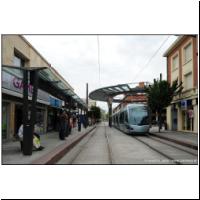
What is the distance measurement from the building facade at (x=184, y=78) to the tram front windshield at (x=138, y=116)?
3438mm

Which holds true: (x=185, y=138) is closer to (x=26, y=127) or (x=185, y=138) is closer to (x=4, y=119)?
(x=4, y=119)

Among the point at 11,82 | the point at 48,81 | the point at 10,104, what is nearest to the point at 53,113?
the point at 48,81

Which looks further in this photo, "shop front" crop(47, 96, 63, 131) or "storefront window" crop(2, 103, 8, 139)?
"shop front" crop(47, 96, 63, 131)

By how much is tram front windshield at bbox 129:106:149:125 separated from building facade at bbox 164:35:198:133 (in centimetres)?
344

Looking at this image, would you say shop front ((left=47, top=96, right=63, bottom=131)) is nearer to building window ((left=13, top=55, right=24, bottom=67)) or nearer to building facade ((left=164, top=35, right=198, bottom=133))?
building window ((left=13, top=55, right=24, bottom=67))

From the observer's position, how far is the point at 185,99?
28781 mm

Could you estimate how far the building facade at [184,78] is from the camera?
26.3 meters

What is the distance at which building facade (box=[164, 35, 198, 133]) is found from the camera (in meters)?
26.3

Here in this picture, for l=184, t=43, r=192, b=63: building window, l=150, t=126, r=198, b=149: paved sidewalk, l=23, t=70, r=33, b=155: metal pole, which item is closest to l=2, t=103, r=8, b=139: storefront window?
l=23, t=70, r=33, b=155: metal pole

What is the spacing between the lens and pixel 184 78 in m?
29.6

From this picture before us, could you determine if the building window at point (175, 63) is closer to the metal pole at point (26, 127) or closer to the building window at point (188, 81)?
the building window at point (188, 81)

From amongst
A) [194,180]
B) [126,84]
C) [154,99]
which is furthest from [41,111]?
[126,84]

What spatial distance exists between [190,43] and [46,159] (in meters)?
21.5

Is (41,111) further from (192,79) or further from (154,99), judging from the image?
(192,79)
